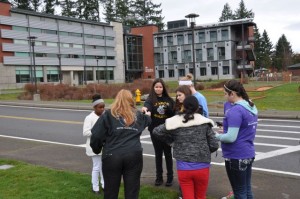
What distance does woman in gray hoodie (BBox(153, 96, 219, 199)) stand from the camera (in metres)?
4.29

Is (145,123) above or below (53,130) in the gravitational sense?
above

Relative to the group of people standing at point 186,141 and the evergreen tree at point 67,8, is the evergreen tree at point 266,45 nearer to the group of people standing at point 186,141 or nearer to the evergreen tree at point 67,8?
the evergreen tree at point 67,8

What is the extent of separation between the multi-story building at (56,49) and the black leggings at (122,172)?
4919cm

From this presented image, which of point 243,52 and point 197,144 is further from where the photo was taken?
point 243,52

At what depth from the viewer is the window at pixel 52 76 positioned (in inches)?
2648

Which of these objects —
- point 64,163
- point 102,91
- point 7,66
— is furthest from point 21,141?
point 7,66

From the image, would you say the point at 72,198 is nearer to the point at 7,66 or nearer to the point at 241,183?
the point at 241,183

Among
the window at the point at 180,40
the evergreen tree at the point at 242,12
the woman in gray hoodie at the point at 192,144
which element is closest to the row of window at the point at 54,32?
the window at the point at 180,40

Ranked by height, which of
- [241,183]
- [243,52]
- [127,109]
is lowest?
[241,183]

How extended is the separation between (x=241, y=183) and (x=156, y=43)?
273ft

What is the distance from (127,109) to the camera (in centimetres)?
442

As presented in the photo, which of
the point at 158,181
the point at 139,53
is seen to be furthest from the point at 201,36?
the point at 158,181

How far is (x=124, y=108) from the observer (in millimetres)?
4414

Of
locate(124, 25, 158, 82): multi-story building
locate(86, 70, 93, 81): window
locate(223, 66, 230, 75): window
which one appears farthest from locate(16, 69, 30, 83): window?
locate(223, 66, 230, 75): window
